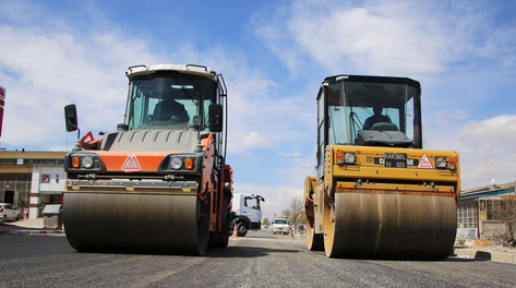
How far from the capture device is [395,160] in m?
6.79

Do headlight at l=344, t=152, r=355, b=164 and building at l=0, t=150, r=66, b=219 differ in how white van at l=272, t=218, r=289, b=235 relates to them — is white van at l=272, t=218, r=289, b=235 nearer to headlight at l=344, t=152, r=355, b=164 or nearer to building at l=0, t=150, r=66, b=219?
building at l=0, t=150, r=66, b=219

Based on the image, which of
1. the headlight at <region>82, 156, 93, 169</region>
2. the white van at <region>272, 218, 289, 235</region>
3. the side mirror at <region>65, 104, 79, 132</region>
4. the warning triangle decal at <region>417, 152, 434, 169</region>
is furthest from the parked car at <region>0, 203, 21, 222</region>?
the warning triangle decal at <region>417, 152, 434, 169</region>

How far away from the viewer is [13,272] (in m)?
3.93

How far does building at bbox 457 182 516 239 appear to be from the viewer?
19.3 meters

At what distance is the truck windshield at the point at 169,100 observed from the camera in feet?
24.5

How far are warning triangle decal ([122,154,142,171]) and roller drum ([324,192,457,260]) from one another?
8.89 feet

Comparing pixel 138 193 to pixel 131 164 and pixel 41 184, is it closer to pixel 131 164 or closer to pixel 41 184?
pixel 131 164

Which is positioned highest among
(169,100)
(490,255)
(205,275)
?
(169,100)

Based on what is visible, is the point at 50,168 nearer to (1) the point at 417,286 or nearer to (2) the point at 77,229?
(2) the point at 77,229

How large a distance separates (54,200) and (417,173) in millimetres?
46552

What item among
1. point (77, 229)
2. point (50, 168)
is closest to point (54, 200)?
point (50, 168)

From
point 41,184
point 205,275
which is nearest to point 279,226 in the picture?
point 41,184

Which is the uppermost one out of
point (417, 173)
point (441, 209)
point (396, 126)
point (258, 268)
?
point (396, 126)

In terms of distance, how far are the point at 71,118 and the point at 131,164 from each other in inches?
57.1
